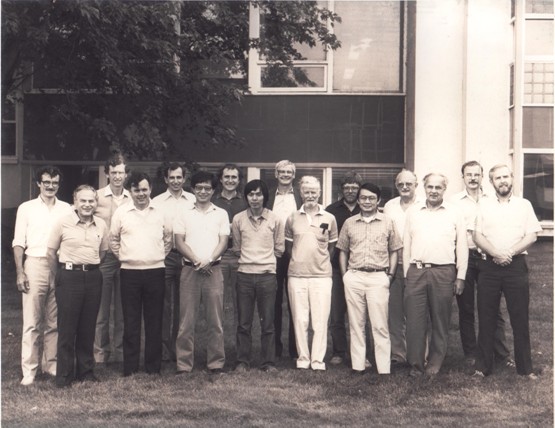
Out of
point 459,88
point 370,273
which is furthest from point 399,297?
point 459,88

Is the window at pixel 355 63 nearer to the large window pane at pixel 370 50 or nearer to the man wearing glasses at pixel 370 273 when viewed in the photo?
the large window pane at pixel 370 50

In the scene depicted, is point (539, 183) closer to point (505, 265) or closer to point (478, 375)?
point (505, 265)

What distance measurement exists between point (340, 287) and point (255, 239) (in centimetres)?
100

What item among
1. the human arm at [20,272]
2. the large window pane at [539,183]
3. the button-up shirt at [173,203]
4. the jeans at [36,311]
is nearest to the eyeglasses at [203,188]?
the button-up shirt at [173,203]

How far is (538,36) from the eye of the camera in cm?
1189

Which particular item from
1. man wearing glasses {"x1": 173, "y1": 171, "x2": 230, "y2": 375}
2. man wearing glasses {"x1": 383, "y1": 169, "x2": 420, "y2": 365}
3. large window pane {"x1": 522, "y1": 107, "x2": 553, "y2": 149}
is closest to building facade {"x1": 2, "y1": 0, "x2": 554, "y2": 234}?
large window pane {"x1": 522, "y1": 107, "x2": 553, "y2": 149}

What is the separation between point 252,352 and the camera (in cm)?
731

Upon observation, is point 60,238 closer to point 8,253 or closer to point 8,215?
point 8,253

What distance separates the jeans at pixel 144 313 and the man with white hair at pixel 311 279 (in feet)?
3.95

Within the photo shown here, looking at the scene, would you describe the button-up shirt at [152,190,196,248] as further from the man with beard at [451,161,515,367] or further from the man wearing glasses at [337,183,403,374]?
the man with beard at [451,161,515,367]

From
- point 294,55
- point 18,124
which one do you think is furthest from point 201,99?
point 18,124

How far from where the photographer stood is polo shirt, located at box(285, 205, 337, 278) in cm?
656

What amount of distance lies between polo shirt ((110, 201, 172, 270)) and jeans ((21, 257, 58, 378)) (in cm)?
62

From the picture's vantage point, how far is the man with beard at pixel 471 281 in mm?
6738
